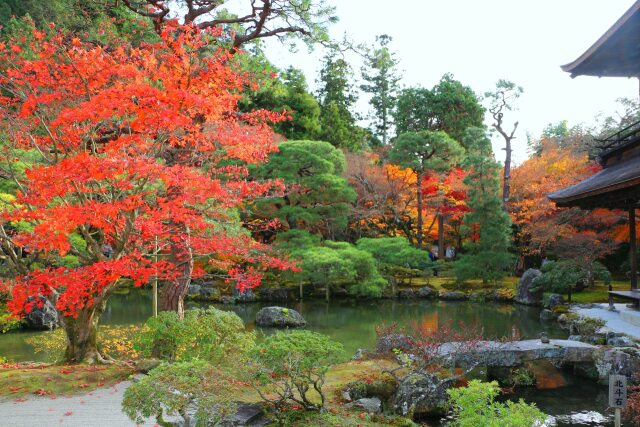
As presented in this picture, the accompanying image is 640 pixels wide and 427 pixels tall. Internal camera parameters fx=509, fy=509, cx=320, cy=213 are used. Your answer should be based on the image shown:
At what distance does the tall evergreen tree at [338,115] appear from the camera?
29.8 metres

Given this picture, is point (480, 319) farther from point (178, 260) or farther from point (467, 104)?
point (467, 104)

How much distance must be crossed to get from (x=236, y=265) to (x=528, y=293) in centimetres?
1260

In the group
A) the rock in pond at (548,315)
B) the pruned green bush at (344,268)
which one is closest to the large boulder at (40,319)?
the pruned green bush at (344,268)

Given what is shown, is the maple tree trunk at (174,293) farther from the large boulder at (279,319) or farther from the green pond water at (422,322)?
the large boulder at (279,319)

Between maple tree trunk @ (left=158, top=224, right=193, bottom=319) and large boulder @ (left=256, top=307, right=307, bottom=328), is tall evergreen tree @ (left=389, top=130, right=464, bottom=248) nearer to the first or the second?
large boulder @ (left=256, top=307, right=307, bottom=328)

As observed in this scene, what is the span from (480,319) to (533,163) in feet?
36.1

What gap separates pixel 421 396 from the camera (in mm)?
6871

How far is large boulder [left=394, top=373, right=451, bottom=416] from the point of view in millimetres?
6713

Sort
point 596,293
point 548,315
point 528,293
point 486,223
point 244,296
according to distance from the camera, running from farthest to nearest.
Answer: point 486,223
point 244,296
point 528,293
point 596,293
point 548,315

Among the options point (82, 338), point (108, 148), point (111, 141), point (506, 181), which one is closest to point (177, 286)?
point (82, 338)

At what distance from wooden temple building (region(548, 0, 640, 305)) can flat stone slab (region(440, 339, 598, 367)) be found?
8.43ft

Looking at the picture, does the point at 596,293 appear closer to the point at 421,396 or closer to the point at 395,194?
the point at 395,194

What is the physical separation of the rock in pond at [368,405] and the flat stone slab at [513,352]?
293 cm

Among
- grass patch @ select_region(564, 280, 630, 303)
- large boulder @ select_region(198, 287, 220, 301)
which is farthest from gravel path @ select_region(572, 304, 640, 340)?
large boulder @ select_region(198, 287, 220, 301)
